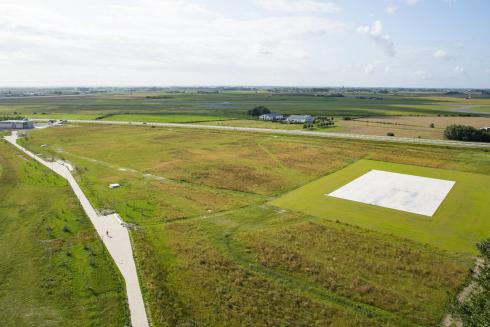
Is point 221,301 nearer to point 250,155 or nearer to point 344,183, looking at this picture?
point 344,183

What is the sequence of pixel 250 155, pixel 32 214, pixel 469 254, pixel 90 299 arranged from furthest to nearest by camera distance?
pixel 250 155
pixel 32 214
pixel 469 254
pixel 90 299

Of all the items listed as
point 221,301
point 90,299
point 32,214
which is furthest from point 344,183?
point 32,214

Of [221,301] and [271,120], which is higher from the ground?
[271,120]

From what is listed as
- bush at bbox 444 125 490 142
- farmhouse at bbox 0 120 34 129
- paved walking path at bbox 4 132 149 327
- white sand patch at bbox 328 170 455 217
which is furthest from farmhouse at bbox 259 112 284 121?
paved walking path at bbox 4 132 149 327

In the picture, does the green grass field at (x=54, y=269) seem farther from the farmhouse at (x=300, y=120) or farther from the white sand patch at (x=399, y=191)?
the farmhouse at (x=300, y=120)

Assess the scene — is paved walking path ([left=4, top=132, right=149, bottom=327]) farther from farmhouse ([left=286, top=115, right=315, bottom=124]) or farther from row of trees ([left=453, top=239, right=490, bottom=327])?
farmhouse ([left=286, top=115, right=315, bottom=124])

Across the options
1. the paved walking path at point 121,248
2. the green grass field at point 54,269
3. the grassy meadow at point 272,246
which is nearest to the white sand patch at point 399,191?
the grassy meadow at point 272,246

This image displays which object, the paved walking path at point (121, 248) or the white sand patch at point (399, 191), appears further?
the white sand patch at point (399, 191)

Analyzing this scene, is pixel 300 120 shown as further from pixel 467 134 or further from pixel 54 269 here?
pixel 54 269
